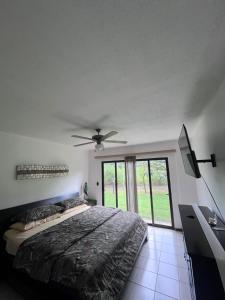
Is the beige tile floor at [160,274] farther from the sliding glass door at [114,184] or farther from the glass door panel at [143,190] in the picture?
the sliding glass door at [114,184]

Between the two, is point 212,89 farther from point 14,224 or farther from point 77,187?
point 77,187

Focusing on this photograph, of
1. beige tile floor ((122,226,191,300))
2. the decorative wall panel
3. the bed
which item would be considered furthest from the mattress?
beige tile floor ((122,226,191,300))

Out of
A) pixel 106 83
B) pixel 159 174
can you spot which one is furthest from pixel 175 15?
pixel 159 174

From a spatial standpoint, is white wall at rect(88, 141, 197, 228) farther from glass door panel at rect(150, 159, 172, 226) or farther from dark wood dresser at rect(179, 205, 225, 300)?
dark wood dresser at rect(179, 205, 225, 300)

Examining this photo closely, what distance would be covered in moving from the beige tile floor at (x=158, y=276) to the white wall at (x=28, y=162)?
58.1 inches

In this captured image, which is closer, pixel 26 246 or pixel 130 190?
pixel 26 246

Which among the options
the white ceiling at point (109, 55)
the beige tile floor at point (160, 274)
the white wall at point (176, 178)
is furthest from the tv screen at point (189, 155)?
the white wall at point (176, 178)

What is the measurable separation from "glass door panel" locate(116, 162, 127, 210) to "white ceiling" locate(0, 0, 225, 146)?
3.23 metres

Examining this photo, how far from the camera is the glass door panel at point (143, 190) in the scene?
447 cm

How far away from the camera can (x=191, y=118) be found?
7.89ft

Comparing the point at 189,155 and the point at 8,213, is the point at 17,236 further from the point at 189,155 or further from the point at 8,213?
the point at 189,155

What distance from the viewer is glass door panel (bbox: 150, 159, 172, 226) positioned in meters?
4.18

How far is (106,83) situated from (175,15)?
28.6 inches

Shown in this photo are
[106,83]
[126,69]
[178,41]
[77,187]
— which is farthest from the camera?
[77,187]
